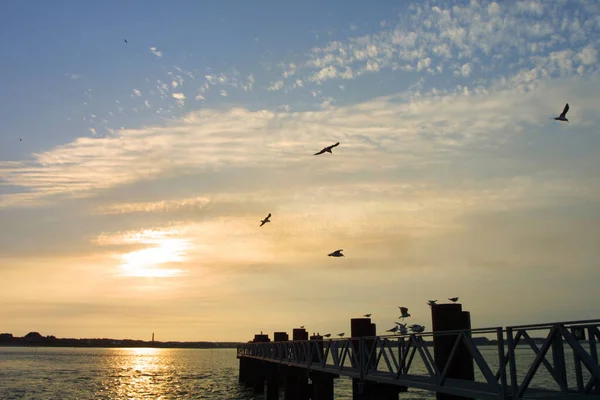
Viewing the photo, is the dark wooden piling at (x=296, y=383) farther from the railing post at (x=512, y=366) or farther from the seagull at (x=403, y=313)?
the railing post at (x=512, y=366)

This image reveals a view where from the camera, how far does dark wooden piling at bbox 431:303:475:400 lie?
38.7 feet

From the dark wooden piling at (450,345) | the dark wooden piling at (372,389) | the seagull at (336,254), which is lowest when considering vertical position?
the dark wooden piling at (372,389)

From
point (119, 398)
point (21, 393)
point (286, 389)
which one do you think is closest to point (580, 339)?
point (286, 389)

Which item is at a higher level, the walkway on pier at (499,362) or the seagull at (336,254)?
the seagull at (336,254)

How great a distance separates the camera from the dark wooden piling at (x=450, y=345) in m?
11.8

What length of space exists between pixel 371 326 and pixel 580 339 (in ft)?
30.0

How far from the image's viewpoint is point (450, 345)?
39.8 feet

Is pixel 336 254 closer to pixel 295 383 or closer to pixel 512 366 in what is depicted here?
pixel 295 383

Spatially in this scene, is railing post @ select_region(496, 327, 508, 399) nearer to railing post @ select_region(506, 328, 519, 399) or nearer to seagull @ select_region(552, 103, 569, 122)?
railing post @ select_region(506, 328, 519, 399)

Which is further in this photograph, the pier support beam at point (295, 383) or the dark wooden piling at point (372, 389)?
the pier support beam at point (295, 383)

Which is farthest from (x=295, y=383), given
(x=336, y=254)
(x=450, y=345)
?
(x=450, y=345)

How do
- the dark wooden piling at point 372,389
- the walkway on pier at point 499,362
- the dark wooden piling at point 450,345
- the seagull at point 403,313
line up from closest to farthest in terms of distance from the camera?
the walkway on pier at point 499,362 < the dark wooden piling at point 450,345 < the dark wooden piling at point 372,389 < the seagull at point 403,313

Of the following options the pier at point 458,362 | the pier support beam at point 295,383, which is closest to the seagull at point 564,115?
the pier at point 458,362

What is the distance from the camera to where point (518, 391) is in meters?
9.78
